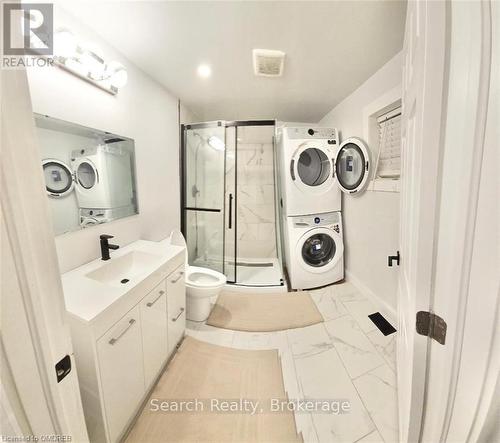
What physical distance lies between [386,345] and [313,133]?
7.46ft

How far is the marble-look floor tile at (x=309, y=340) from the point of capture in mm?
1645

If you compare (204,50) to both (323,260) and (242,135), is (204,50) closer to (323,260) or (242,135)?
(242,135)

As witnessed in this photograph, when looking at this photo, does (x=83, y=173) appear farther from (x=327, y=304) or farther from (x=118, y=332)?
(x=327, y=304)

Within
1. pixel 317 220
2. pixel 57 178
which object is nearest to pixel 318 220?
pixel 317 220

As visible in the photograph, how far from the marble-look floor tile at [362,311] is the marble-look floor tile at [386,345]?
7 cm

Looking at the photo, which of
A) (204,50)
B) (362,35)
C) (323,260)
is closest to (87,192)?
(204,50)

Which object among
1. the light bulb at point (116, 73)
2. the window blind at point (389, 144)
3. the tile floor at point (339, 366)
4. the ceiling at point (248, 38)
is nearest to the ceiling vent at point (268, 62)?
the ceiling at point (248, 38)

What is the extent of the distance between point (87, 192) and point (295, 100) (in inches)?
90.9

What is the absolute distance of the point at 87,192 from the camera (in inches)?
51.9

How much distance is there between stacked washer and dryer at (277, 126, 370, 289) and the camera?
2396mm

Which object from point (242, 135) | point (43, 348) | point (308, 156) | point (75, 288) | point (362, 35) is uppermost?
point (362, 35)

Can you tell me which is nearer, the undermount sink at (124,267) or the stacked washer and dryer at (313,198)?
the undermount sink at (124,267)

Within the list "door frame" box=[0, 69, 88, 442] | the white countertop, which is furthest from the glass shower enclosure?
"door frame" box=[0, 69, 88, 442]

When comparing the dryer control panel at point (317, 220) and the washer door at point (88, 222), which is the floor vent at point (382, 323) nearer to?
the dryer control panel at point (317, 220)
